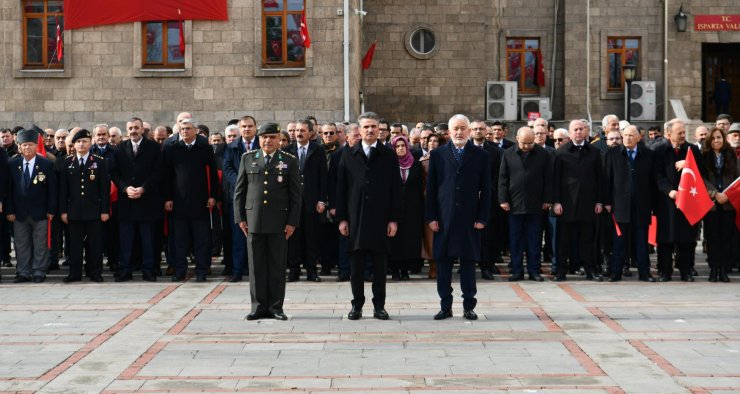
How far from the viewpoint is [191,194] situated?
15.5 metres

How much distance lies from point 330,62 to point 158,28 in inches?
146

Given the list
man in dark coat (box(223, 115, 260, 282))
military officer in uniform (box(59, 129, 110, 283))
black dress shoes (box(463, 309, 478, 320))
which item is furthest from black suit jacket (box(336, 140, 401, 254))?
military officer in uniform (box(59, 129, 110, 283))

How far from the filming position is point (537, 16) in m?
35.3

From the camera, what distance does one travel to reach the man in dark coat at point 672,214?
15289mm

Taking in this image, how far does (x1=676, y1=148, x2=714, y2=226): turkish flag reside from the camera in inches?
597

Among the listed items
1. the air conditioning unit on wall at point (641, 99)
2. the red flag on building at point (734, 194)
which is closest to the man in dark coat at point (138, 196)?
the red flag on building at point (734, 194)

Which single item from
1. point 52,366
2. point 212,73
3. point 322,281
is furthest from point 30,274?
point 212,73

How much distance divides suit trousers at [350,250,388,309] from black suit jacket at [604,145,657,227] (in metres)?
4.52

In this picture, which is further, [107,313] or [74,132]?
[74,132]

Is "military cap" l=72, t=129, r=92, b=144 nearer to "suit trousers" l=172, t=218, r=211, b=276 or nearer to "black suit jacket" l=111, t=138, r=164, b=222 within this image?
"black suit jacket" l=111, t=138, r=164, b=222

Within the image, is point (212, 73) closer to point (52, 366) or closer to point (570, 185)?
point (570, 185)

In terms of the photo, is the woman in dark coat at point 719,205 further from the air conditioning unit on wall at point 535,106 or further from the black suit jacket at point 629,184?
the air conditioning unit on wall at point 535,106

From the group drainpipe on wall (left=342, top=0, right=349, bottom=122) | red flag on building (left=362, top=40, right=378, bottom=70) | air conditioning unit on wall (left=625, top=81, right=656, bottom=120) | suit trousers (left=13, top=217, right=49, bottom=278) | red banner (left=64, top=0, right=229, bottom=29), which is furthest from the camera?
air conditioning unit on wall (left=625, top=81, right=656, bottom=120)

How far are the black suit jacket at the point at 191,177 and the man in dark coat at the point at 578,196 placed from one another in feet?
14.5
